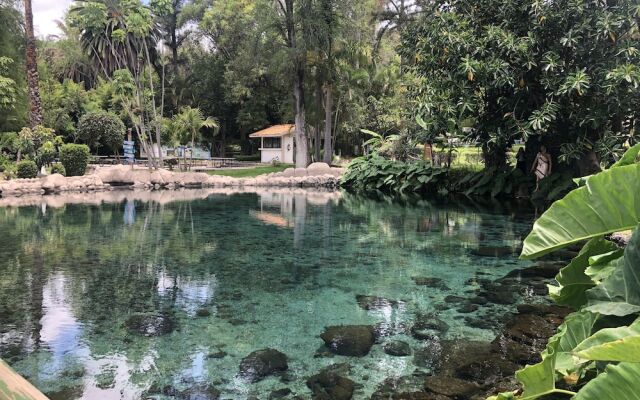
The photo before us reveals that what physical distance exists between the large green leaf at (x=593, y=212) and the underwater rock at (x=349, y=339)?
2662 mm

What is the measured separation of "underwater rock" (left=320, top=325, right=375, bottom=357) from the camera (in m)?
4.67

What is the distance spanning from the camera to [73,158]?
2186 centimetres

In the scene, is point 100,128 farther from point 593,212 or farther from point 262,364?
point 593,212

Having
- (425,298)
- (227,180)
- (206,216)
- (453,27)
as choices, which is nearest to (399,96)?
(227,180)

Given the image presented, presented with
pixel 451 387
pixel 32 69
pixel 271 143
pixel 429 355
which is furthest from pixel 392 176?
pixel 451 387

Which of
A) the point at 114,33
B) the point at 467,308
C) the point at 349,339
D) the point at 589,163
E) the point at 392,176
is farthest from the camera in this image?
the point at 114,33

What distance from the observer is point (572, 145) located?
516 inches

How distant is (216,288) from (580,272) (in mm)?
4898

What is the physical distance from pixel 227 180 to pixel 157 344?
60.0 ft

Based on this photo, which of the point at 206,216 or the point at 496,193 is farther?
the point at 496,193

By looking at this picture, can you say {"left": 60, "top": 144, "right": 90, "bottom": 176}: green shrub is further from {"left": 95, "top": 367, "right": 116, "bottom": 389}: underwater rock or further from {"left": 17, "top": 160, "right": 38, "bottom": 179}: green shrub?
{"left": 95, "top": 367, "right": 116, "bottom": 389}: underwater rock

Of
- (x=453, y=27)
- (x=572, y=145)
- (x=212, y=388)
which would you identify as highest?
(x=453, y=27)

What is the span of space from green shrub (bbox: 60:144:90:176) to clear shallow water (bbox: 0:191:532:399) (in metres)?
8.49

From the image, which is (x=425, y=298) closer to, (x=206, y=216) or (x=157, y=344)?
(x=157, y=344)
